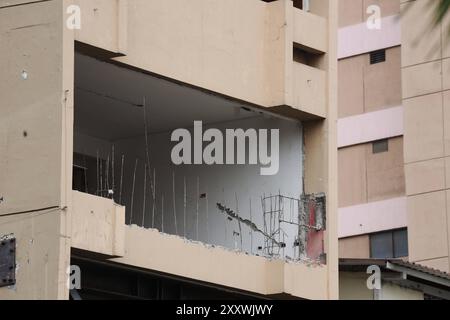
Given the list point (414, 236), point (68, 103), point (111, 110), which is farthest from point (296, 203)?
point (414, 236)

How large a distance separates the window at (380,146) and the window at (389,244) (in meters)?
3.12

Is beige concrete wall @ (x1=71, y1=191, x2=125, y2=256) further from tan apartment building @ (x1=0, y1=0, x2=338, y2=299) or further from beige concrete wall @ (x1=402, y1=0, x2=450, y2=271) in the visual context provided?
beige concrete wall @ (x1=402, y1=0, x2=450, y2=271)

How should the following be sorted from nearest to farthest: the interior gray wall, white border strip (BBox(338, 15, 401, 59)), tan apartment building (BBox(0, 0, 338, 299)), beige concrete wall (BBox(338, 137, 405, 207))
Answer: tan apartment building (BBox(0, 0, 338, 299)), the interior gray wall, beige concrete wall (BBox(338, 137, 405, 207)), white border strip (BBox(338, 15, 401, 59))

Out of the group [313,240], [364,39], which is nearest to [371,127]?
[364,39]

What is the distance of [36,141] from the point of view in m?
20.1

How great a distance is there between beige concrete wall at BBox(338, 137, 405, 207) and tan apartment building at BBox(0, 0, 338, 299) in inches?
831

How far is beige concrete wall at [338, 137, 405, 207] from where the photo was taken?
4828 cm

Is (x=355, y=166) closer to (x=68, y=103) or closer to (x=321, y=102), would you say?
(x=321, y=102)

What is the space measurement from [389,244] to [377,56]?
7167mm

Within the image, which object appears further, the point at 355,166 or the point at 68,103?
the point at 355,166

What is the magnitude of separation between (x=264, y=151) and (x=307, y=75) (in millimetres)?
2168

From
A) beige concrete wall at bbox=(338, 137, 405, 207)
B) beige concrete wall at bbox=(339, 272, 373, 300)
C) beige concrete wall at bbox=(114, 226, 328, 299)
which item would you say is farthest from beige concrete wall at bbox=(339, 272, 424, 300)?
beige concrete wall at bbox=(338, 137, 405, 207)

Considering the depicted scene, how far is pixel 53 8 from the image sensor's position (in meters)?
20.3

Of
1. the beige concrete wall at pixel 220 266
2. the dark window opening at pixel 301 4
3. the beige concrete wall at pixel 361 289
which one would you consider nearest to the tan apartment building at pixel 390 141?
the beige concrete wall at pixel 361 289
